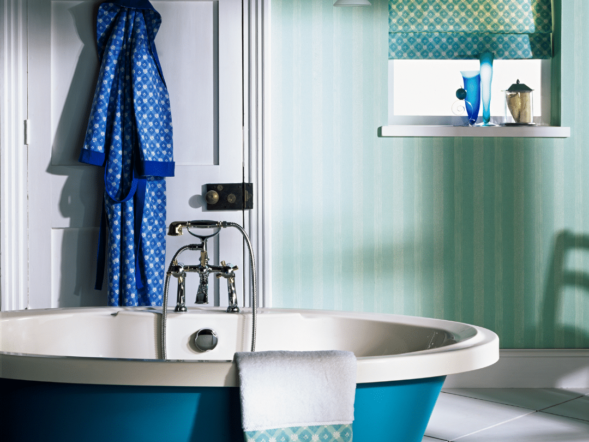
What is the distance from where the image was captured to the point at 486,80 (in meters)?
2.71

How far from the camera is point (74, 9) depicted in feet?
8.38

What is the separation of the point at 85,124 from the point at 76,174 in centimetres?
22

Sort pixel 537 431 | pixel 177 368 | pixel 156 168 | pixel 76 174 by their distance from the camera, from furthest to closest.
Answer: pixel 76 174 → pixel 156 168 → pixel 537 431 → pixel 177 368

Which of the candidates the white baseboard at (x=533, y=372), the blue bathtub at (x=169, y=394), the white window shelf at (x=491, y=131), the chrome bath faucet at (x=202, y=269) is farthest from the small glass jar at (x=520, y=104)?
the chrome bath faucet at (x=202, y=269)

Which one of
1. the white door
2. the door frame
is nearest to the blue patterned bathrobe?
the white door

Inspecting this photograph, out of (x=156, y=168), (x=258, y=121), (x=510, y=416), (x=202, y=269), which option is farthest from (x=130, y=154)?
(x=510, y=416)

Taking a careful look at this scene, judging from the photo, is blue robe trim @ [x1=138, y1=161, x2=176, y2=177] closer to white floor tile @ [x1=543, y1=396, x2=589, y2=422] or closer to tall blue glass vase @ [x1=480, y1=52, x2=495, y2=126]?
tall blue glass vase @ [x1=480, y1=52, x2=495, y2=126]

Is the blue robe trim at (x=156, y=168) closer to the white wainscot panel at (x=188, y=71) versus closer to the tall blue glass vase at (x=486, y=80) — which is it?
the white wainscot panel at (x=188, y=71)

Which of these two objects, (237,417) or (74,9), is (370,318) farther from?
(74,9)

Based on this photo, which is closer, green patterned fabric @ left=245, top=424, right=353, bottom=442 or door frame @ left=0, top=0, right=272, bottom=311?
green patterned fabric @ left=245, top=424, right=353, bottom=442

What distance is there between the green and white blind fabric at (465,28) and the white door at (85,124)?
74 cm

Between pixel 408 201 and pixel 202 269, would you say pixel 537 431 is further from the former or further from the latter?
pixel 202 269

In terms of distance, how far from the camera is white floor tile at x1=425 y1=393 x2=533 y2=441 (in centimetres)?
213

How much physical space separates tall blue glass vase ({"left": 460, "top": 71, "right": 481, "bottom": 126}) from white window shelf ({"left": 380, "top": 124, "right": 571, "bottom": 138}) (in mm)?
78
